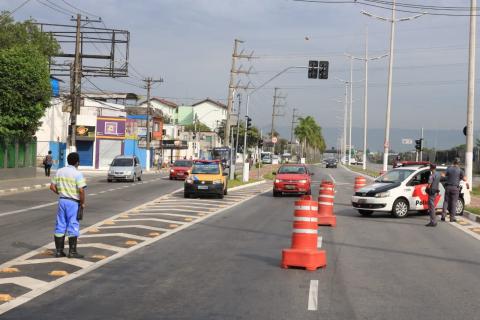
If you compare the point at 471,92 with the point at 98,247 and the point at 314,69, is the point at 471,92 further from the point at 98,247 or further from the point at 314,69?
the point at 98,247

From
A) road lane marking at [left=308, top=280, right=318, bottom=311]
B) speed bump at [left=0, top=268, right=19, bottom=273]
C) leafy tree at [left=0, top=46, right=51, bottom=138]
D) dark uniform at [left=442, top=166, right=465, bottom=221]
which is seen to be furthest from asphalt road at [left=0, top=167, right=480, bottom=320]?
leafy tree at [left=0, top=46, right=51, bottom=138]

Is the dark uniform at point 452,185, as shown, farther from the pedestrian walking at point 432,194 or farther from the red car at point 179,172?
the red car at point 179,172

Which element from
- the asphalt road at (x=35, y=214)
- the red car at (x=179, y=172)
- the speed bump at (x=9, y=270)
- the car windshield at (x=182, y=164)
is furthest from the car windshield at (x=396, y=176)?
the car windshield at (x=182, y=164)

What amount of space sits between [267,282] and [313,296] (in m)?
1.07

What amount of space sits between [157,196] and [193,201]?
117 inches

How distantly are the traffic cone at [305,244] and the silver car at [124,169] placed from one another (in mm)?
30792

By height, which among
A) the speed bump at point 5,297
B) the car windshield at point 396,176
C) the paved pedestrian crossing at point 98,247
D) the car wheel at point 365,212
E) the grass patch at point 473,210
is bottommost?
the paved pedestrian crossing at point 98,247

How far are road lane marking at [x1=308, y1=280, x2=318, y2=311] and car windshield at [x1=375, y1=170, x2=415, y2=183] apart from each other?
11.9 meters

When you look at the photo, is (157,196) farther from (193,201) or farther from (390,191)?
(390,191)

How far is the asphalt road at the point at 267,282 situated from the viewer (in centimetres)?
724

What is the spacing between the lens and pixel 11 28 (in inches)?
1859

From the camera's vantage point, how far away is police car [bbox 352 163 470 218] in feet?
64.3

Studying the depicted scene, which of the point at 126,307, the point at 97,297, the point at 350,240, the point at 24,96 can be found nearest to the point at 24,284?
the point at 97,297

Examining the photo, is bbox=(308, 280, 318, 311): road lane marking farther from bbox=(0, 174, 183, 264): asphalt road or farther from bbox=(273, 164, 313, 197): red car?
bbox=(273, 164, 313, 197): red car
